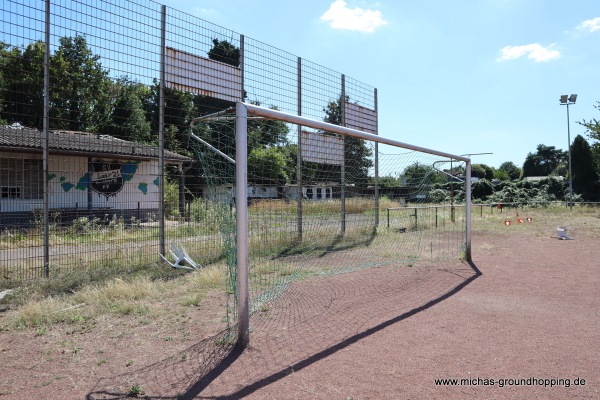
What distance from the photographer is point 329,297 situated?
5562 mm

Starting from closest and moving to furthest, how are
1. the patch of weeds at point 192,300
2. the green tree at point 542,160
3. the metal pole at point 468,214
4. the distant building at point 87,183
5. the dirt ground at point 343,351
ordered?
the dirt ground at point 343,351 → the patch of weeds at point 192,300 → the distant building at point 87,183 → the metal pole at point 468,214 → the green tree at point 542,160

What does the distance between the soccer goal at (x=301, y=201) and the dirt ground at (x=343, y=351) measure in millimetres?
441

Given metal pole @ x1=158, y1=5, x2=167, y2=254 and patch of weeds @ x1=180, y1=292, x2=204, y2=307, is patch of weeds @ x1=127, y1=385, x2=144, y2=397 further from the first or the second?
metal pole @ x1=158, y1=5, x2=167, y2=254

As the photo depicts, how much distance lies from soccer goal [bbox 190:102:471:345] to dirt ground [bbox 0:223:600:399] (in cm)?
44

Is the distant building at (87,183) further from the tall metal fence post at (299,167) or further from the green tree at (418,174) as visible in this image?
the green tree at (418,174)

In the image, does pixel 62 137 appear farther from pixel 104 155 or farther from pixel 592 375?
pixel 592 375

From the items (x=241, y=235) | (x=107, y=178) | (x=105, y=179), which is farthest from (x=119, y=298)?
(x=107, y=178)

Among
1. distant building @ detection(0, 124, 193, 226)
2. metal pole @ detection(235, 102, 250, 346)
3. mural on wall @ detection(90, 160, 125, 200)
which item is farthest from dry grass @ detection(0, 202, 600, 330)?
mural on wall @ detection(90, 160, 125, 200)

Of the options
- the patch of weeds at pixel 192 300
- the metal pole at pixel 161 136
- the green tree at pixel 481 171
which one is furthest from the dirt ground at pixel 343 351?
the green tree at pixel 481 171

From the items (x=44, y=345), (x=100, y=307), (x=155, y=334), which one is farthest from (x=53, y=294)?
(x=155, y=334)

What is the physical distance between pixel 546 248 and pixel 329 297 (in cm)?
753
